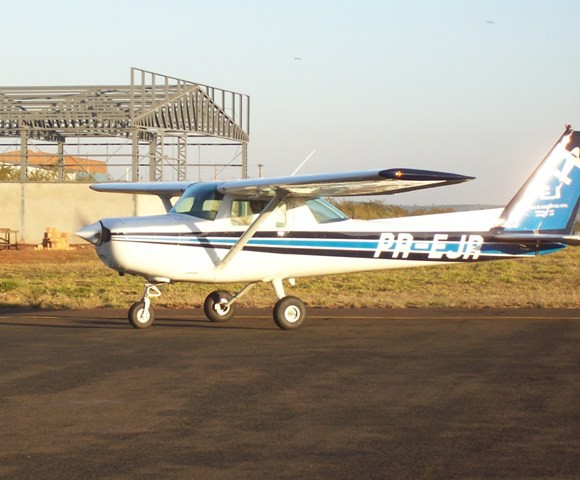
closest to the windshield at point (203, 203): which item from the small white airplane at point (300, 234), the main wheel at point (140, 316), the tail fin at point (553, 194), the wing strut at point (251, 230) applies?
the small white airplane at point (300, 234)

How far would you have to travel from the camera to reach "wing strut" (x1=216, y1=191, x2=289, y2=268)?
49.8ft

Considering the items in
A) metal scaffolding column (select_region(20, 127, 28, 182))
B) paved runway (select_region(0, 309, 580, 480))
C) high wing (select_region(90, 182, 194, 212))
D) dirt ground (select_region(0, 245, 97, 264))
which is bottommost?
dirt ground (select_region(0, 245, 97, 264))

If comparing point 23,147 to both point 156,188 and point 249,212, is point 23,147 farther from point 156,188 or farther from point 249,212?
point 249,212

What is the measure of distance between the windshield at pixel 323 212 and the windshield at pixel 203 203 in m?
1.33

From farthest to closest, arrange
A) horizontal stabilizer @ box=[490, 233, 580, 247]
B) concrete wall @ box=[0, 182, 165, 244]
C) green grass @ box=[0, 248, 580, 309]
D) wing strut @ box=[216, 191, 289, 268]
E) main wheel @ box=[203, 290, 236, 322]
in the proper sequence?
1. concrete wall @ box=[0, 182, 165, 244]
2. green grass @ box=[0, 248, 580, 309]
3. horizontal stabilizer @ box=[490, 233, 580, 247]
4. main wheel @ box=[203, 290, 236, 322]
5. wing strut @ box=[216, 191, 289, 268]

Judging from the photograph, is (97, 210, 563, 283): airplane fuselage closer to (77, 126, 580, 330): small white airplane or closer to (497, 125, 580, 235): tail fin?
(77, 126, 580, 330): small white airplane

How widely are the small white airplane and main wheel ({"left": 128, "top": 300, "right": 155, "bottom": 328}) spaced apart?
0.01 meters

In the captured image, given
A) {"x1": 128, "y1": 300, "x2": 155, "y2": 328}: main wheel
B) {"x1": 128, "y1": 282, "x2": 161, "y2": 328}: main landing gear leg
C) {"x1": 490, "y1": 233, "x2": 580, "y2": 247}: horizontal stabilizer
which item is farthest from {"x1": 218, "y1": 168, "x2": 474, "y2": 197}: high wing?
{"x1": 128, "y1": 300, "x2": 155, "y2": 328}: main wheel

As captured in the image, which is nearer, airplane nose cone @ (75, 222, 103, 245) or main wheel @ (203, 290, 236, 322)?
airplane nose cone @ (75, 222, 103, 245)

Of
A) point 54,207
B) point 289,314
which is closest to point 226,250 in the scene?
point 289,314

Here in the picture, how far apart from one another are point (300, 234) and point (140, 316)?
250cm

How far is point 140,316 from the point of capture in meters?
15.2

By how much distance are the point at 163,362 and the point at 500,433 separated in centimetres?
484

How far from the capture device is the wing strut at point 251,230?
15172 mm
